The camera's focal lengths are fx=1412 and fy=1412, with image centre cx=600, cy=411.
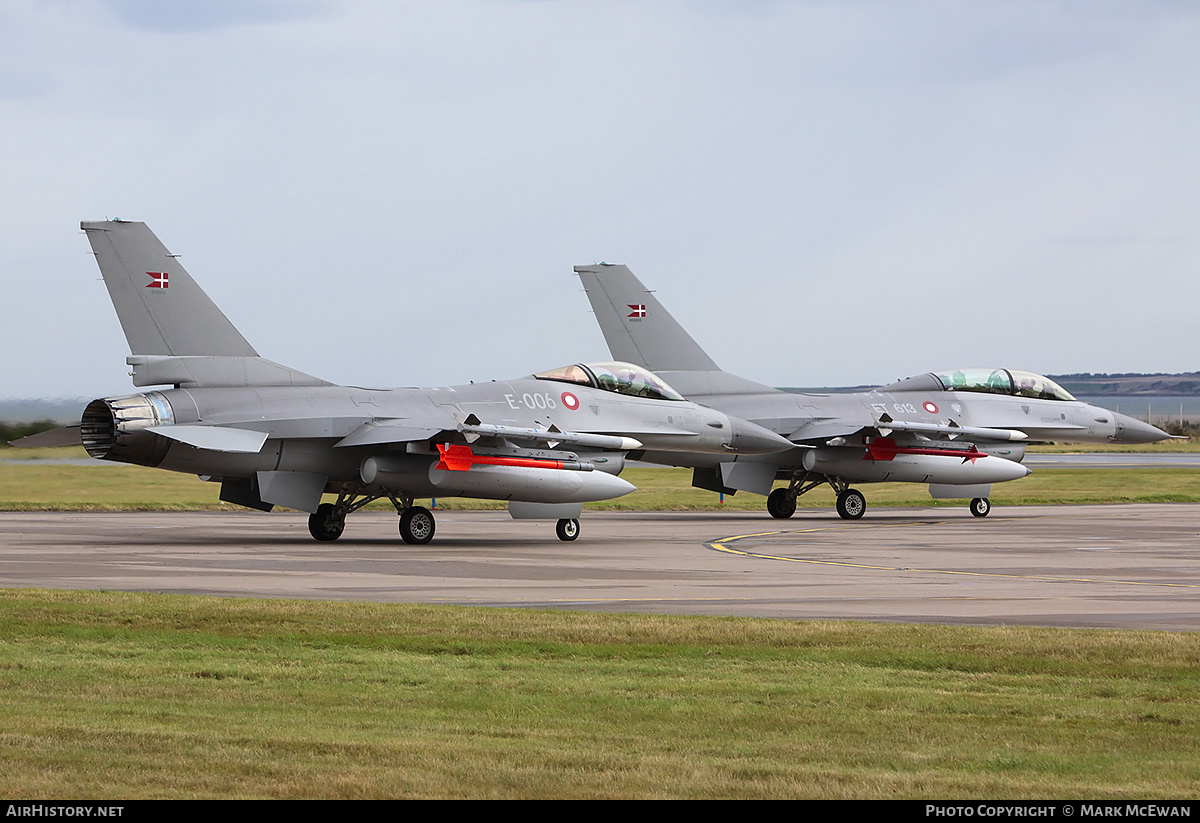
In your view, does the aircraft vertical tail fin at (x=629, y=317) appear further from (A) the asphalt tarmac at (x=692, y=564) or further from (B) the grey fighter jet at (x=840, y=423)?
(A) the asphalt tarmac at (x=692, y=564)

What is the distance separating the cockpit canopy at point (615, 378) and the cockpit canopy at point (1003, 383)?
34.2 ft

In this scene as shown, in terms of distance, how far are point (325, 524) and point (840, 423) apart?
1374cm

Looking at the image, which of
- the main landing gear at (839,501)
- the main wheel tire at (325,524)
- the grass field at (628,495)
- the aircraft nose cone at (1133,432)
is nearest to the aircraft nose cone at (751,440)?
the main landing gear at (839,501)

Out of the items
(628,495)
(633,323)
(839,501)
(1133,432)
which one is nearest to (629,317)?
(633,323)

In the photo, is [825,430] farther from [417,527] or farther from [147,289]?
[147,289]

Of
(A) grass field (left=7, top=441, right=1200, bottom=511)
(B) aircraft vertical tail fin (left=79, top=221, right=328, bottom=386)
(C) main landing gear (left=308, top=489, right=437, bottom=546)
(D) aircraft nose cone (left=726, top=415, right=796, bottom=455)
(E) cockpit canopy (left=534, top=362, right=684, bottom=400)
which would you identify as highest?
(B) aircraft vertical tail fin (left=79, top=221, right=328, bottom=386)

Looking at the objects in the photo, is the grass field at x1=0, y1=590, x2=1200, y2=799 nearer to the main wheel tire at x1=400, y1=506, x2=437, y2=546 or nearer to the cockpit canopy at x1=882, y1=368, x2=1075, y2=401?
the main wheel tire at x1=400, y1=506, x2=437, y2=546

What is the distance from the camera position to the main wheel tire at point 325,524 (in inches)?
1021

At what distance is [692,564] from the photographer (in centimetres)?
2077

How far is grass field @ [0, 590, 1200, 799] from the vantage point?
6883 millimetres

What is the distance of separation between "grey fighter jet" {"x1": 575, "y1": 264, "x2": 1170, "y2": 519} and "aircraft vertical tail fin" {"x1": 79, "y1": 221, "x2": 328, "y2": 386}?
12085mm

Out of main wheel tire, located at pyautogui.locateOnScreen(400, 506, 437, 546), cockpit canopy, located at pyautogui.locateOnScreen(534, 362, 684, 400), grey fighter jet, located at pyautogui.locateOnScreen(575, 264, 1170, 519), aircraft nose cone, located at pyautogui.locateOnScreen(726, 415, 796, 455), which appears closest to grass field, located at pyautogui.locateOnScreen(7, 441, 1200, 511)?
grey fighter jet, located at pyautogui.locateOnScreen(575, 264, 1170, 519)
